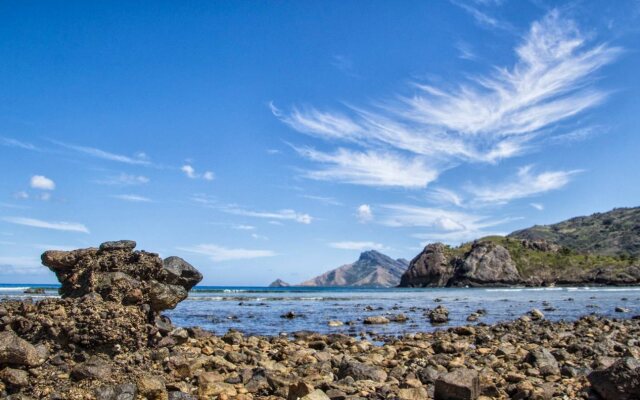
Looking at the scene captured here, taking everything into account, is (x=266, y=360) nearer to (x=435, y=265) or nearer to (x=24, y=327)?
(x=24, y=327)

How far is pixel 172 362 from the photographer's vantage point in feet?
44.1

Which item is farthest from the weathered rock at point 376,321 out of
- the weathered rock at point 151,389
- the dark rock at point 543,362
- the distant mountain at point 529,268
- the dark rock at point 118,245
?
the distant mountain at point 529,268

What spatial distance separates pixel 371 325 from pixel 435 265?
541 ft

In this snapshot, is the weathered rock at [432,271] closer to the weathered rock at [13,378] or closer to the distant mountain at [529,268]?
the distant mountain at [529,268]

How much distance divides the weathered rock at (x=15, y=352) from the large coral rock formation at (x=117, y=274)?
336 cm

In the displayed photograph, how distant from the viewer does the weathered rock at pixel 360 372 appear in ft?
45.7

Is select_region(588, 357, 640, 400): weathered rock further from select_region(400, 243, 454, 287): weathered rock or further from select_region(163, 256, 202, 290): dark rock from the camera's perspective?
select_region(400, 243, 454, 287): weathered rock

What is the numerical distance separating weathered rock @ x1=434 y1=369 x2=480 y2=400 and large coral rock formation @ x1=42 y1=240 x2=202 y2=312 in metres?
9.35

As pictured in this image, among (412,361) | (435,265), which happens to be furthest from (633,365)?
(435,265)

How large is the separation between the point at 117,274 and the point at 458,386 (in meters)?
10.5

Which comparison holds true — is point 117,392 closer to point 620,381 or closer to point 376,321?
point 620,381

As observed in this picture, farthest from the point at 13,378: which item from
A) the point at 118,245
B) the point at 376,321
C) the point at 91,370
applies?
the point at 376,321

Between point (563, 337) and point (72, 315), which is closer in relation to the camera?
point (72, 315)

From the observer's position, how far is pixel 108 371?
11914 mm
